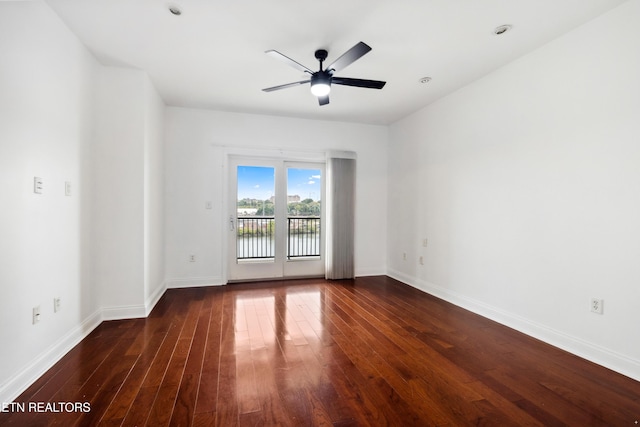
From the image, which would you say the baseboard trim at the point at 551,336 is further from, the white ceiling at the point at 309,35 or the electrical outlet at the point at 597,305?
the white ceiling at the point at 309,35

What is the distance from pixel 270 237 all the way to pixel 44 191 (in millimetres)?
3038

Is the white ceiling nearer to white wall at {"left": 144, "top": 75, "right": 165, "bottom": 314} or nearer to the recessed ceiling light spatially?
the recessed ceiling light

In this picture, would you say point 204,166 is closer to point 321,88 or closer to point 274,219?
point 274,219

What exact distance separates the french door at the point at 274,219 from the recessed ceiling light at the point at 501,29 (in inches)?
123

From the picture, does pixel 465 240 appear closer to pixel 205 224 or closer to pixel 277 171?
pixel 277 171

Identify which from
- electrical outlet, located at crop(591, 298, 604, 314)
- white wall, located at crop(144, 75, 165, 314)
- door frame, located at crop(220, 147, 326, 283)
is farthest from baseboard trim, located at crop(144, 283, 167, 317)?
electrical outlet, located at crop(591, 298, 604, 314)

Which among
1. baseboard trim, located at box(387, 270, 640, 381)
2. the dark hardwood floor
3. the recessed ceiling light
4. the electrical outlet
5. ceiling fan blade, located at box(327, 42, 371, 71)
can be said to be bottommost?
the dark hardwood floor

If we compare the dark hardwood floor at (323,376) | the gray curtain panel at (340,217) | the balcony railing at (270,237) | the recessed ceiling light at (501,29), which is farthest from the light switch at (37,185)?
the recessed ceiling light at (501,29)

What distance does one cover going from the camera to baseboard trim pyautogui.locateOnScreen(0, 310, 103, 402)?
176cm

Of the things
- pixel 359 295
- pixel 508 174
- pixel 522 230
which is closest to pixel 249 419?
pixel 359 295

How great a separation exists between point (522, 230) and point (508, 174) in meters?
0.61

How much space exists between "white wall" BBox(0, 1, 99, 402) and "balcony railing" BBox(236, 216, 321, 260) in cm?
218

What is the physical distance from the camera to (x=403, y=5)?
2.15 meters

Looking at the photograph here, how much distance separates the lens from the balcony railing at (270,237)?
473 cm
